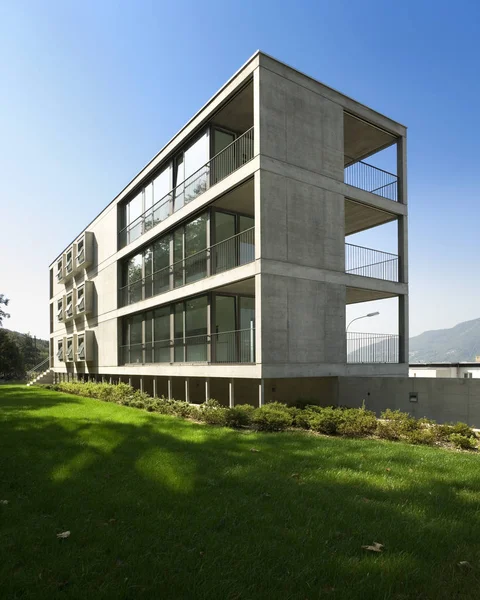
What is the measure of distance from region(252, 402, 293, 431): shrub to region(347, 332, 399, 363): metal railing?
6.02 m

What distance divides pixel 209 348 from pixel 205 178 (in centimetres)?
735

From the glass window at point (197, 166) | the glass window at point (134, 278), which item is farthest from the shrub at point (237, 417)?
the glass window at point (134, 278)

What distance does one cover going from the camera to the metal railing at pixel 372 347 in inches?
692

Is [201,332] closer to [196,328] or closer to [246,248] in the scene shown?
[196,328]

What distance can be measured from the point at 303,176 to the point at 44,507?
13846 millimetres

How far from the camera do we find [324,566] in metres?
3.99

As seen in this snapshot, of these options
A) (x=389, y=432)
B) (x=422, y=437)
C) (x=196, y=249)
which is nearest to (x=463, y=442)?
(x=422, y=437)

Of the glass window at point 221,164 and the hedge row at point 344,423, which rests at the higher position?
the glass window at point 221,164

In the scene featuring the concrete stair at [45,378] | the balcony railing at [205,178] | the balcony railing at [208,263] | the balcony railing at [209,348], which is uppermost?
the balcony railing at [205,178]

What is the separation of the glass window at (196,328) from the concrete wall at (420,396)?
592 centimetres

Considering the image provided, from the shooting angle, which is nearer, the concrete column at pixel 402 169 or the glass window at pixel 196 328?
the glass window at pixel 196 328

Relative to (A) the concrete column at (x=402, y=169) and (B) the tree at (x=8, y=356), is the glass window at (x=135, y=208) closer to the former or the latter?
(A) the concrete column at (x=402, y=169)

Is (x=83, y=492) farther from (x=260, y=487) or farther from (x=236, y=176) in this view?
(x=236, y=176)

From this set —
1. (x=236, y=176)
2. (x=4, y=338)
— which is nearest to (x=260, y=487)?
(x=236, y=176)
